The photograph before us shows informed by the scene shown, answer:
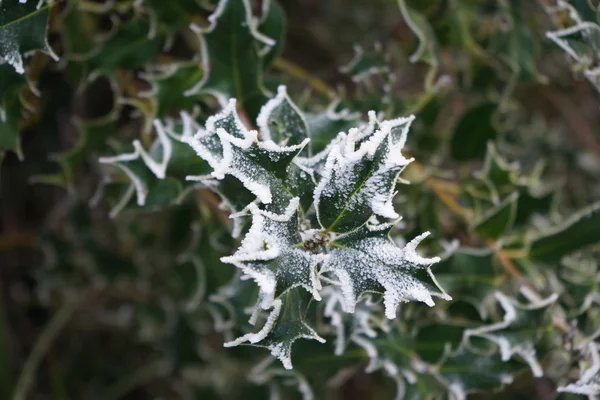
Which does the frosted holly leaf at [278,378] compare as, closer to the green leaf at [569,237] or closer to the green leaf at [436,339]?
the green leaf at [436,339]

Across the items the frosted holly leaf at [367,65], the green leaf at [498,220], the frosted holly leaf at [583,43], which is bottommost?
the green leaf at [498,220]

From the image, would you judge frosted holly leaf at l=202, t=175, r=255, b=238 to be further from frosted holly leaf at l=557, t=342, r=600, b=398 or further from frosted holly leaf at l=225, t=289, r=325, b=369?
frosted holly leaf at l=557, t=342, r=600, b=398

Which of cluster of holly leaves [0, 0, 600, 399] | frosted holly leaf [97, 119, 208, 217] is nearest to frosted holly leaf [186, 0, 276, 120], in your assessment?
cluster of holly leaves [0, 0, 600, 399]

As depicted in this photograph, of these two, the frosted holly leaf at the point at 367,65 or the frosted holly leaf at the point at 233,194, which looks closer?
the frosted holly leaf at the point at 233,194

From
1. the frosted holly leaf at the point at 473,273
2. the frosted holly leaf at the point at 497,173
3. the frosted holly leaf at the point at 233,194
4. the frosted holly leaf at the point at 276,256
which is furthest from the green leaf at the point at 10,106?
the frosted holly leaf at the point at 497,173

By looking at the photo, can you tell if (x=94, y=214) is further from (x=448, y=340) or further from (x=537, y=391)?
(x=537, y=391)

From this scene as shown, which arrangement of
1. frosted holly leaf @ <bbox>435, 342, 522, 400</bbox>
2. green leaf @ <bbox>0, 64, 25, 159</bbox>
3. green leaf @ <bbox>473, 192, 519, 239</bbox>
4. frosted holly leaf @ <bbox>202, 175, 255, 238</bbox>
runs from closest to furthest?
frosted holly leaf @ <bbox>202, 175, 255, 238</bbox>, green leaf @ <bbox>0, 64, 25, 159</bbox>, frosted holly leaf @ <bbox>435, 342, 522, 400</bbox>, green leaf @ <bbox>473, 192, 519, 239</bbox>

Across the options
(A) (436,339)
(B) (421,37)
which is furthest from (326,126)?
(A) (436,339)
